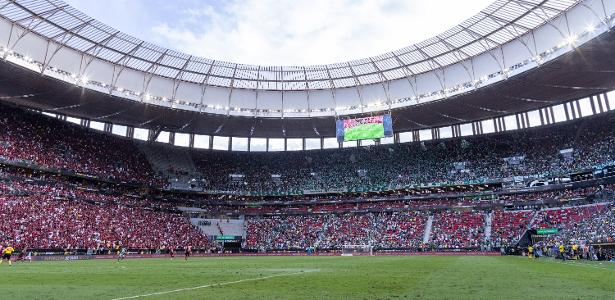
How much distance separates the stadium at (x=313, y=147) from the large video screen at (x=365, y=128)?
19 centimetres

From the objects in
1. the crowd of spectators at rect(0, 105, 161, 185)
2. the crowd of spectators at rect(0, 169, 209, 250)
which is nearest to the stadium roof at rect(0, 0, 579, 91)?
the crowd of spectators at rect(0, 105, 161, 185)

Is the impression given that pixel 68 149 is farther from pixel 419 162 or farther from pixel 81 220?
pixel 419 162

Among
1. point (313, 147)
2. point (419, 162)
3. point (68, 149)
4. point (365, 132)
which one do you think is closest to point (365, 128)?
point (365, 132)

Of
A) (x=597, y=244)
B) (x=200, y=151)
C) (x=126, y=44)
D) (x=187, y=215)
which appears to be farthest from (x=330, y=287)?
(x=200, y=151)

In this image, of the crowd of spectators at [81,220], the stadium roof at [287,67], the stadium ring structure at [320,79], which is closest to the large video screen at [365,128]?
the stadium ring structure at [320,79]

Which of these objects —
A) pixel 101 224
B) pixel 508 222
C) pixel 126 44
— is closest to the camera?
pixel 126 44

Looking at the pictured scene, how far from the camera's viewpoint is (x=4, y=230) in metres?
34.9

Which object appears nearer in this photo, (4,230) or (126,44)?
(4,230)

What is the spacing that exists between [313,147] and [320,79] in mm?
19813

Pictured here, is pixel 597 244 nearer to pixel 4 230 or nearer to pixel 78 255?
pixel 78 255

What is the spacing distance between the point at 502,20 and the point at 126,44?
35.8 meters

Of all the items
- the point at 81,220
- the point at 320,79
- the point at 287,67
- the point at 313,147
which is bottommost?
the point at 81,220

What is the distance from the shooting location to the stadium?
37.0 metres

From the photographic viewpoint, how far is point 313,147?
68.5 meters
